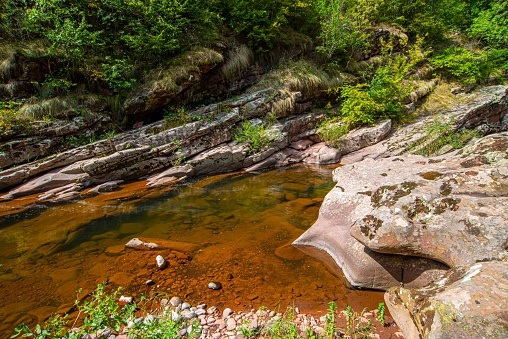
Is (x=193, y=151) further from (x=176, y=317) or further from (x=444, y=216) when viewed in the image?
(x=444, y=216)

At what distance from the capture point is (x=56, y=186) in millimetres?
7793

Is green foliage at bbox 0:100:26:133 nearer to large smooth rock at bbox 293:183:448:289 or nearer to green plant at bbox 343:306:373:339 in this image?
large smooth rock at bbox 293:183:448:289

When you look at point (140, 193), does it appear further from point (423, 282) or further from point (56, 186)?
point (423, 282)

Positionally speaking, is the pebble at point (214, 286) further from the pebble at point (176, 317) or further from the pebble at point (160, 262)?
the pebble at point (160, 262)

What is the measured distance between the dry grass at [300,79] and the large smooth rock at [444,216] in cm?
1002

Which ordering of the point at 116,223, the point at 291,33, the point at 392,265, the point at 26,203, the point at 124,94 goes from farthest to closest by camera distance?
1. the point at 291,33
2. the point at 124,94
3. the point at 26,203
4. the point at 116,223
5. the point at 392,265

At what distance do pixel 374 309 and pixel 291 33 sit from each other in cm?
1595

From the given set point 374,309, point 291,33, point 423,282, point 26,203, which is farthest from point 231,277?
point 291,33

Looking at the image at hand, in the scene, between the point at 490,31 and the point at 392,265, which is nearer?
the point at 392,265

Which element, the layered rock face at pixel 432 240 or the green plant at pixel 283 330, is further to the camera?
the green plant at pixel 283 330

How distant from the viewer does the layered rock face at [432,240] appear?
6.08ft

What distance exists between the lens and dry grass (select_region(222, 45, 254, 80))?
1229cm

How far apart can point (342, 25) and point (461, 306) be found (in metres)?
15.1

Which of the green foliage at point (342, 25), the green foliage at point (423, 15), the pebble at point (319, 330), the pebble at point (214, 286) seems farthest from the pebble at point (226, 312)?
the green foliage at point (423, 15)
